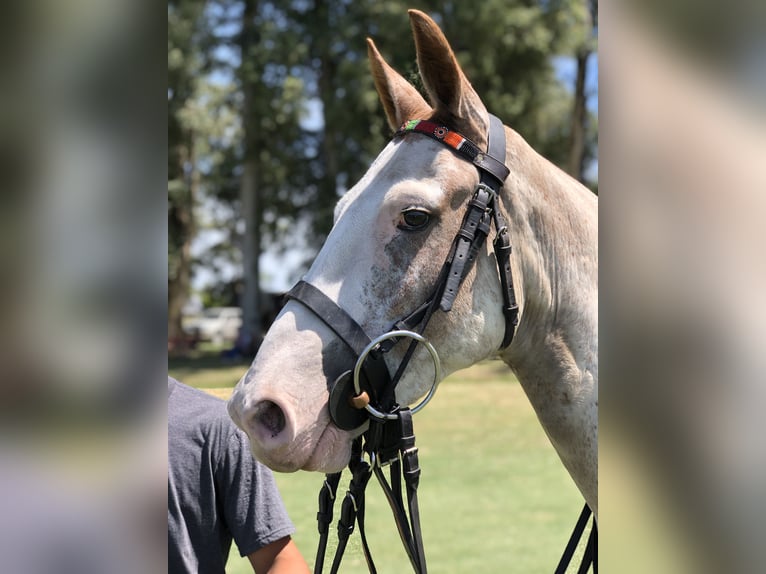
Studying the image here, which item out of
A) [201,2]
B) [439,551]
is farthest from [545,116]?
[439,551]

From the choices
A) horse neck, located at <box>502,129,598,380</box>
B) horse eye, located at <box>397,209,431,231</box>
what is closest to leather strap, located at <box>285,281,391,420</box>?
horse eye, located at <box>397,209,431,231</box>

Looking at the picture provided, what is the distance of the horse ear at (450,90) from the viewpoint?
190 cm

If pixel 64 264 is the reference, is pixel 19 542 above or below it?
below

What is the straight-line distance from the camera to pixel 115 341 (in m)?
0.77

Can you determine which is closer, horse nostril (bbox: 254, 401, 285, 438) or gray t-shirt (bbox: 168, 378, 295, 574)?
horse nostril (bbox: 254, 401, 285, 438)

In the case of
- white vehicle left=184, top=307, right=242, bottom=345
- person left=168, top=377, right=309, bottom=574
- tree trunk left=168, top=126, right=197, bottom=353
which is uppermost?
person left=168, top=377, right=309, bottom=574

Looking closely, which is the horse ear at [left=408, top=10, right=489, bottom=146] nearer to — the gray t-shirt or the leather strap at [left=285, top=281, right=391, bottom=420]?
the leather strap at [left=285, top=281, right=391, bottom=420]

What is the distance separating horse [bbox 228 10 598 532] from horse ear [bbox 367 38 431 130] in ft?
0.09

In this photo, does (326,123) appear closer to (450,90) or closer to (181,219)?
(181,219)

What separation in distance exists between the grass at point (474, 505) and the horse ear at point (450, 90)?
44.0 inches

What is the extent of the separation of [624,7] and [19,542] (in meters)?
0.88

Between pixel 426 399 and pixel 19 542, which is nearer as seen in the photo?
pixel 19 542

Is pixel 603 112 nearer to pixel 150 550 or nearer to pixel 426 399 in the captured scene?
pixel 150 550

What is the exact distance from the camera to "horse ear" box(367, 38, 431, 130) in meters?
2.17
